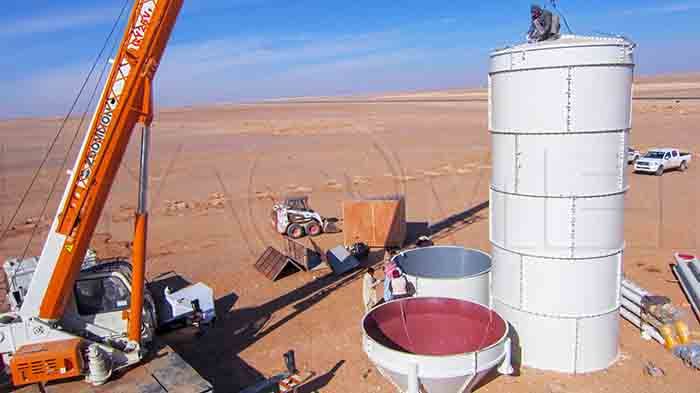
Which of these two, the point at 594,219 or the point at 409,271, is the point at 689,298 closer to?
the point at 594,219

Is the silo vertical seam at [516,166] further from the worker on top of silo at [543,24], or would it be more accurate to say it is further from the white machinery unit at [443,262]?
the white machinery unit at [443,262]

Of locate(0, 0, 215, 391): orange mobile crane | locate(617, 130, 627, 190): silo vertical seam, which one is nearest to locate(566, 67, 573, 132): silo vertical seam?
locate(617, 130, 627, 190): silo vertical seam

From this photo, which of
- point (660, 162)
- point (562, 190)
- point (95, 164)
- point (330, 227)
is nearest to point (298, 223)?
point (330, 227)

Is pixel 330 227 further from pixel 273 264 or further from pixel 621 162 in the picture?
pixel 621 162

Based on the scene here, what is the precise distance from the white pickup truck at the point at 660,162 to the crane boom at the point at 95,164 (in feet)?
104

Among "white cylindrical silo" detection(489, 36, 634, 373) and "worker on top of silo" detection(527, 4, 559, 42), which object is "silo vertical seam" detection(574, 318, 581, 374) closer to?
"white cylindrical silo" detection(489, 36, 634, 373)

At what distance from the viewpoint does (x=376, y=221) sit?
21281 millimetres

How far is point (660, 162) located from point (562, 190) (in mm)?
26925

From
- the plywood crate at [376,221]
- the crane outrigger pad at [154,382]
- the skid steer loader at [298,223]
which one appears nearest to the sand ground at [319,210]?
the skid steer loader at [298,223]

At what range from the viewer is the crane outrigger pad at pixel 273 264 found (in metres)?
18.3

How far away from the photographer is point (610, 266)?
1141cm

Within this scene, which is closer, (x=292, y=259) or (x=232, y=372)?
(x=232, y=372)

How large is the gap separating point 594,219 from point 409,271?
19.2 ft

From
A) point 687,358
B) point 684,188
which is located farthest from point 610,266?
point 684,188
